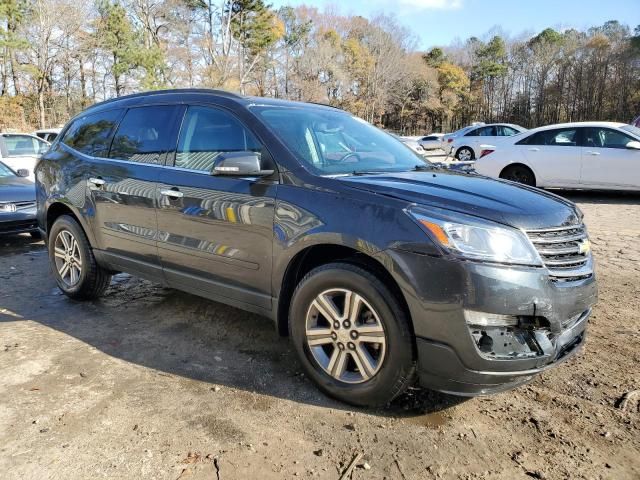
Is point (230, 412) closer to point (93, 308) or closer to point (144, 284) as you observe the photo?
point (93, 308)

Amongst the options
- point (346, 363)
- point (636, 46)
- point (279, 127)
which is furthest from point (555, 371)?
point (636, 46)

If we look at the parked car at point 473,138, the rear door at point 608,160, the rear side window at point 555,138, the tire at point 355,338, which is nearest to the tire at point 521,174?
the rear side window at point 555,138

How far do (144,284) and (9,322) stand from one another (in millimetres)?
1328

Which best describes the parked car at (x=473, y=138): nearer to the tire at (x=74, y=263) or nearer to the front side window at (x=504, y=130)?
the front side window at (x=504, y=130)

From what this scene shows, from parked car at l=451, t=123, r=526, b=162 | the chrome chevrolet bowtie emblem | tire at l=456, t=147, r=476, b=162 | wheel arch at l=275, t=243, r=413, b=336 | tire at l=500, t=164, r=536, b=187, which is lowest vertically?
wheel arch at l=275, t=243, r=413, b=336

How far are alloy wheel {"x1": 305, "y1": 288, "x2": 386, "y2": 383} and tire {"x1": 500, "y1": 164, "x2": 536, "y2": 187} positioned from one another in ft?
27.1

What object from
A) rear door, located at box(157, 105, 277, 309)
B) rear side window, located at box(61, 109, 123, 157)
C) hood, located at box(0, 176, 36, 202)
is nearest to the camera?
rear door, located at box(157, 105, 277, 309)

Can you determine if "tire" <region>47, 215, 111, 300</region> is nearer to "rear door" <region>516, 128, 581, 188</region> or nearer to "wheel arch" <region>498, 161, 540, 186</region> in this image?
"wheel arch" <region>498, 161, 540, 186</region>

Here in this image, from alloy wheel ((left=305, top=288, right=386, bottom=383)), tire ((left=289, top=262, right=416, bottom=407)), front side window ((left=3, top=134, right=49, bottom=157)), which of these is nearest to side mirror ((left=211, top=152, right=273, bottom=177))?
tire ((left=289, top=262, right=416, bottom=407))

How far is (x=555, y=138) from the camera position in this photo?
981 cm

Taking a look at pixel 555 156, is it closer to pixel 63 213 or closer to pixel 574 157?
pixel 574 157

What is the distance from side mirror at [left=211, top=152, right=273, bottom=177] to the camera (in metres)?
3.00

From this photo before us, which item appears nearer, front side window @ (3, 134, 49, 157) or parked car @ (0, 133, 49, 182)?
parked car @ (0, 133, 49, 182)

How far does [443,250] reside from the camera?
7.85ft
